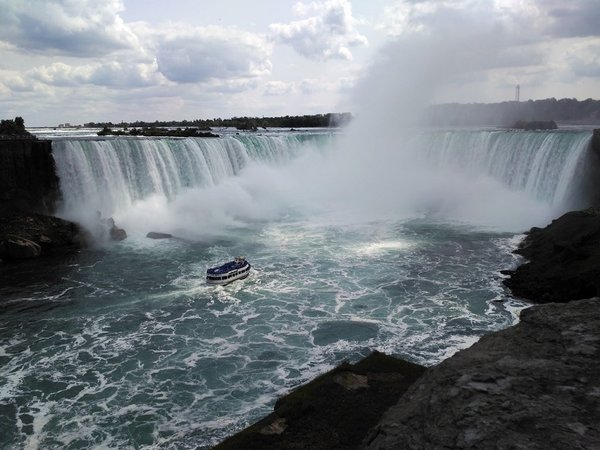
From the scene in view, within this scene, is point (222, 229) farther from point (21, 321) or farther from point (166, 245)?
point (21, 321)

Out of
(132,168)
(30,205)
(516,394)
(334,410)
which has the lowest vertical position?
(334,410)

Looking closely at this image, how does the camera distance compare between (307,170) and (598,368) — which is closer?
(598,368)

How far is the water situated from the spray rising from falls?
0.50ft

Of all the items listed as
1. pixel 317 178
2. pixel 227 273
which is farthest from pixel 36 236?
pixel 317 178

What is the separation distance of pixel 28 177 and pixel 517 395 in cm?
2856

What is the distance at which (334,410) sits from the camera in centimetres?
898

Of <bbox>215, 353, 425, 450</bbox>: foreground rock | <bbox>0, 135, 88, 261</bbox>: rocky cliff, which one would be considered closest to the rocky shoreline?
<bbox>215, 353, 425, 450</bbox>: foreground rock

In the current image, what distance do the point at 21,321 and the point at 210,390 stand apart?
8.17 meters

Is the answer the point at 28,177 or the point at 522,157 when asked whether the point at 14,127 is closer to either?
the point at 28,177

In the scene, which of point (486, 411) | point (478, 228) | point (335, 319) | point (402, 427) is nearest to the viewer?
point (486, 411)

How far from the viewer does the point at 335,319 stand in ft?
51.9

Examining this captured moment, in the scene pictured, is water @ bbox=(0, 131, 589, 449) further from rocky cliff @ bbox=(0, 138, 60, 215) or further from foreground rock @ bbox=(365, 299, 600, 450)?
foreground rock @ bbox=(365, 299, 600, 450)

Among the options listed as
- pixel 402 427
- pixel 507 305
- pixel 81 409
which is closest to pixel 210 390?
pixel 81 409

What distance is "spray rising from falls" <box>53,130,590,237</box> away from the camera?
94.6 feet
